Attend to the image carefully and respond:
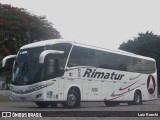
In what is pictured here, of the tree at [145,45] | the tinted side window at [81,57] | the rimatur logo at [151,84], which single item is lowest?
the rimatur logo at [151,84]

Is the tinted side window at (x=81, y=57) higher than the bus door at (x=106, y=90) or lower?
higher

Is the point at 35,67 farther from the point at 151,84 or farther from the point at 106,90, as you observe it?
the point at 151,84

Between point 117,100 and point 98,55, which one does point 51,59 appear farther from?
point 117,100

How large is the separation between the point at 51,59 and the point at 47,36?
85.4 feet

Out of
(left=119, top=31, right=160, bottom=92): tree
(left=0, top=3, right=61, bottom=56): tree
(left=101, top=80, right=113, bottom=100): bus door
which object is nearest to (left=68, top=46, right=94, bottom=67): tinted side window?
(left=101, top=80, right=113, bottom=100): bus door

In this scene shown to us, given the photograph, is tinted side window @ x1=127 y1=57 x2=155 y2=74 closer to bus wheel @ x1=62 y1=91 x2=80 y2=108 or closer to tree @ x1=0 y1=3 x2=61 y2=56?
bus wheel @ x1=62 y1=91 x2=80 y2=108

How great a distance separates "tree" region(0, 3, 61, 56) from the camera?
4159cm

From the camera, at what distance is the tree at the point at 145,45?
51.7 m

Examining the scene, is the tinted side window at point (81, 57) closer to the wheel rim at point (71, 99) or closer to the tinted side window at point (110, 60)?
the tinted side window at point (110, 60)

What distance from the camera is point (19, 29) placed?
140 feet

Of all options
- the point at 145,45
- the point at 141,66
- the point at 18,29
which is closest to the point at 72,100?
the point at 141,66

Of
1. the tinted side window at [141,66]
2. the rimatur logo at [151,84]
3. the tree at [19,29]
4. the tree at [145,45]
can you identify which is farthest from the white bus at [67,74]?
the tree at [145,45]

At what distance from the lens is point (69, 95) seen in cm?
1978

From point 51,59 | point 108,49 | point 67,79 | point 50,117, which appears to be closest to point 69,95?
point 67,79
